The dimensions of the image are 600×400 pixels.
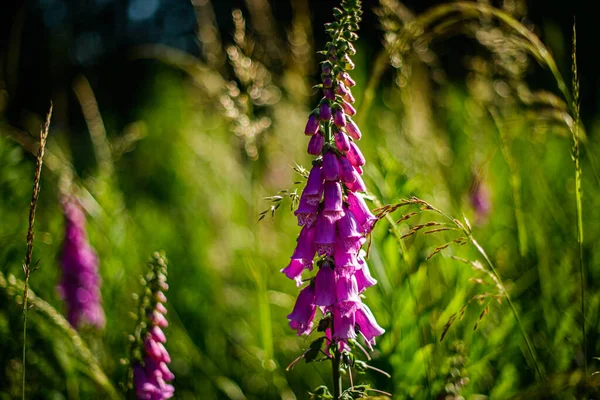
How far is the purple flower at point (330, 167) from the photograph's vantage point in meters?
1.07

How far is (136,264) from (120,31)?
9.96m

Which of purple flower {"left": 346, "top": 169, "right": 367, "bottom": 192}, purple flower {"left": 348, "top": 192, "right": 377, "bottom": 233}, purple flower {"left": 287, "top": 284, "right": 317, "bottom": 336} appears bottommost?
purple flower {"left": 287, "top": 284, "right": 317, "bottom": 336}

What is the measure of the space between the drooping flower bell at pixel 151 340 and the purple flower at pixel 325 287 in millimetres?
410

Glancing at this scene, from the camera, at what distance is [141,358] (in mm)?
1320

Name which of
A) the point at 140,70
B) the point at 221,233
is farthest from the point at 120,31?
the point at 221,233

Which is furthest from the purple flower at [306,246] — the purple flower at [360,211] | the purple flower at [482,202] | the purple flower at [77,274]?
the purple flower at [482,202]

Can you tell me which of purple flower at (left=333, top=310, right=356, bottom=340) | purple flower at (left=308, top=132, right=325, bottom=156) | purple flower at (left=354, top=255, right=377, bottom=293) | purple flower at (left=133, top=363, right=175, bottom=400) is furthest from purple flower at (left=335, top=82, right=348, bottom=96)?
purple flower at (left=133, top=363, right=175, bottom=400)

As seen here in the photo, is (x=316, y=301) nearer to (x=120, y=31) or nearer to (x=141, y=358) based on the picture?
(x=141, y=358)

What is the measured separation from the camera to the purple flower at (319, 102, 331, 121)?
1.07m

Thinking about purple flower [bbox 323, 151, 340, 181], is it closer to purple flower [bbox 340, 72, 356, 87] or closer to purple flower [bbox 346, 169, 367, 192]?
purple flower [bbox 346, 169, 367, 192]

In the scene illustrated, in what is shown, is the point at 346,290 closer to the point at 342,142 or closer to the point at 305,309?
the point at 305,309

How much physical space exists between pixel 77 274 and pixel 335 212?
5.28 feet

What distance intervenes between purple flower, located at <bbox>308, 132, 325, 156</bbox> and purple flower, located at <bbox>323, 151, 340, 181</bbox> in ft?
0.08

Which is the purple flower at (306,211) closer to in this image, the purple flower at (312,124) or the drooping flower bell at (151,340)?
the purple flower at (312,124)
